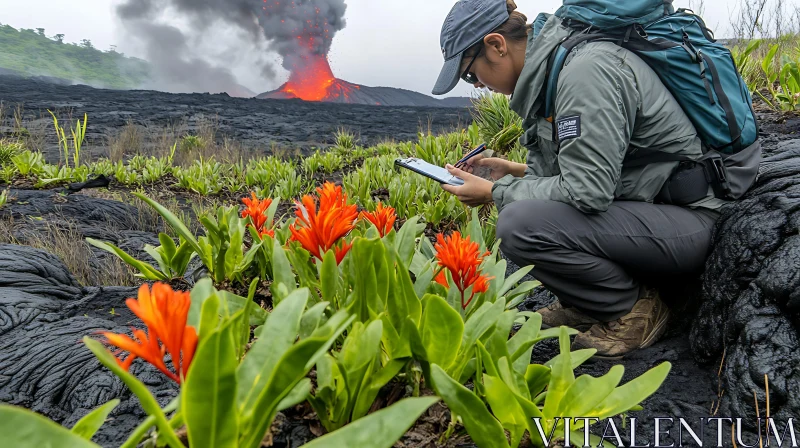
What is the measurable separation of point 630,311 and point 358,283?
1.51m

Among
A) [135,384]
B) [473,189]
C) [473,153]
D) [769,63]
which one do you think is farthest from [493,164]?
[769,63]

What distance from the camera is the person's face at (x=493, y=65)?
2.47 metres

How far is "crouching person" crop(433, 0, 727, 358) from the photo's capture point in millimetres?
2049

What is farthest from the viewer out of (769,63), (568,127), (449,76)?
(769,63)

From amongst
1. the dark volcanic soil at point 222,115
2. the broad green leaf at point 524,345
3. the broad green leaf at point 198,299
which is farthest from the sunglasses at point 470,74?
the dark volcanic soil at point 222,115

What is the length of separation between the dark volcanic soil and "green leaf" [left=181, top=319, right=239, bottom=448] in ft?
41.8

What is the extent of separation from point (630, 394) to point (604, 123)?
110 centimetres

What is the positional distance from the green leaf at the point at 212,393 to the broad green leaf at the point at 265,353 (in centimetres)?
9

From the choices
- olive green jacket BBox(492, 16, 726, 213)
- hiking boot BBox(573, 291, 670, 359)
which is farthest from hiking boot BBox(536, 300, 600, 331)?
olive green jacket BBox(492, 16, 726, 213)

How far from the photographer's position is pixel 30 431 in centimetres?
72

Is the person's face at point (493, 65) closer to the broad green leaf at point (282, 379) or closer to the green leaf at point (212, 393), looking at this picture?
the broad green leaf at point (282, 379)

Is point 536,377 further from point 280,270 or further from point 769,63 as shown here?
point 769,63

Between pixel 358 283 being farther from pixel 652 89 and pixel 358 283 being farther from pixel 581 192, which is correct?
pixel 652 89

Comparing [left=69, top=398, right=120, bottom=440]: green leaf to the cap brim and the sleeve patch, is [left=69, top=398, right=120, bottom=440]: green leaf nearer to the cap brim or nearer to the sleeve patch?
the sleeve patch
